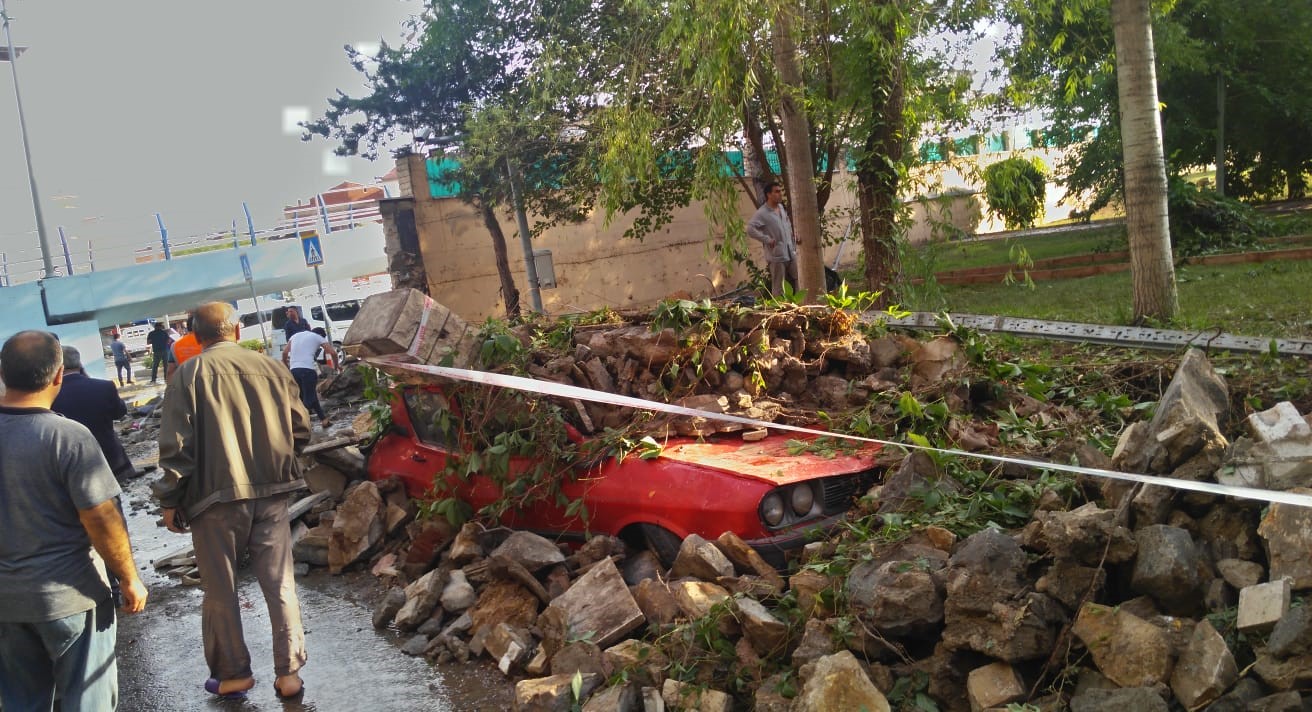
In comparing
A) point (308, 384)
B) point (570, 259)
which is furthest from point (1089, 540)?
point (570, 259)

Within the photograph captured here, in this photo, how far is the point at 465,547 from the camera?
5910mm

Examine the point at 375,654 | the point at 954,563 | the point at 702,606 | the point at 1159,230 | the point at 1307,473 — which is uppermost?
the point at 1159,230

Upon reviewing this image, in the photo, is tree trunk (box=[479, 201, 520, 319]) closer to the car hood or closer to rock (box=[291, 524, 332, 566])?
rock (box=[291, 524, 332, 566])

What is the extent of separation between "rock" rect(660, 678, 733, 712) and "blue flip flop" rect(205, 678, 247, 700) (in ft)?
7.76

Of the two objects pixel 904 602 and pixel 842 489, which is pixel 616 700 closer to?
pixel 904 602

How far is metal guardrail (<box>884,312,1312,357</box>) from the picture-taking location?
5.81 meters

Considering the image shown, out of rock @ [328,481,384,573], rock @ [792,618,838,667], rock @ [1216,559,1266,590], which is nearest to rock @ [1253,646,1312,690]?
rock @ [1216,559,1266,590]

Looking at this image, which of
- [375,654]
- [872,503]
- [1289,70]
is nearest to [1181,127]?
[1289,70]

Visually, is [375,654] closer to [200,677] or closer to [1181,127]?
[200,677]

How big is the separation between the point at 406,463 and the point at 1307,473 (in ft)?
18.3

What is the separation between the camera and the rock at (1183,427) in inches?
142

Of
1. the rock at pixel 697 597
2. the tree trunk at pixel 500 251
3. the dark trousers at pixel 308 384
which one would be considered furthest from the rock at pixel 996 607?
the tree trunk at pixel 500 251

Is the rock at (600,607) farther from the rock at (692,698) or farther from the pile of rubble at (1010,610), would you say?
the rock at (692,698)

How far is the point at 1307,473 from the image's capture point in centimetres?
330
